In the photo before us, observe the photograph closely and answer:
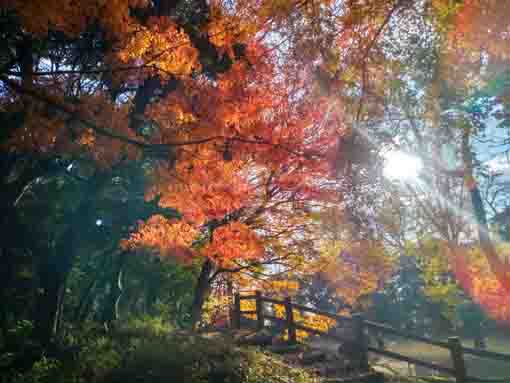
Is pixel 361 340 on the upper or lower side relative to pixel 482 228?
lower

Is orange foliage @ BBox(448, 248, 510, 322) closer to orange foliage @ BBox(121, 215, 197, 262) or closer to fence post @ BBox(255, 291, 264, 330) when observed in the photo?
fence post @ BBox(255, 291, 264, 330)

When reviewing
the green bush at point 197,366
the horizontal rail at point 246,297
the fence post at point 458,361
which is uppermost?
the horizontal rail at point 246,297

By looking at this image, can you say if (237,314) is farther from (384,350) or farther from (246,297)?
(384,350)

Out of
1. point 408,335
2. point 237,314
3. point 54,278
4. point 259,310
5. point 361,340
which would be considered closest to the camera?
point 54,278

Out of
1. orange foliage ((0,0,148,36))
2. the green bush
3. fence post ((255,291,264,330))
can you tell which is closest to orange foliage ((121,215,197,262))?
the green bush

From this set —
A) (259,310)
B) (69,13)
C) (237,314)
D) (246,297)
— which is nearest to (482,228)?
(259,310)

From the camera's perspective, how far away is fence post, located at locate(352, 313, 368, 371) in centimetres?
837

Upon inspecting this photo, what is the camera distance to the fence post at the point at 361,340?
837 centimetres

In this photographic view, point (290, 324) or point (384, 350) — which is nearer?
point (384, 350)

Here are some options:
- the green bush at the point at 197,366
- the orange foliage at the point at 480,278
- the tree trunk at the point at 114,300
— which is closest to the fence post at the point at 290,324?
the green bush at the point at 197,366

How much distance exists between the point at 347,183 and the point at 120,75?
20.2 feet

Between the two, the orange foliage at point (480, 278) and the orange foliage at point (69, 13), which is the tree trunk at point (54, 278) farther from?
→ the orange foliage at point (480, 278)

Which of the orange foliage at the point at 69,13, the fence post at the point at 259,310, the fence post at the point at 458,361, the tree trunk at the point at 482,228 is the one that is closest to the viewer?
the orange foliage at the point at 69,13

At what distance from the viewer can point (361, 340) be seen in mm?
8727
